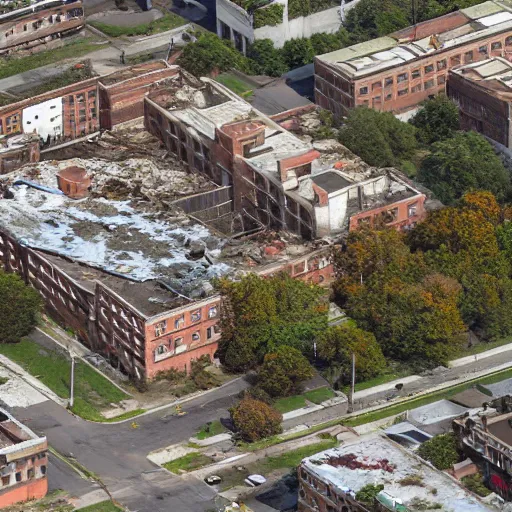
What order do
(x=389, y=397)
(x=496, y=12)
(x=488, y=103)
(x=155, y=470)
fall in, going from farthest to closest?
1. (x=496, y=12)
2. (x=488, y=103)
3. (x=389, y=397)
4. (x=155, y=470)

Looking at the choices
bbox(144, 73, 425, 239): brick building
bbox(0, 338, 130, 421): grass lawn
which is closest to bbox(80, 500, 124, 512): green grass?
bbox(0, 338, 130, 421): grass lawn

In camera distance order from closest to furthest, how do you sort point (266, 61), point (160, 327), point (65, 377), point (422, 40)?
1. point (160, 327)
2. point (65, 377)
3. point (422, 40)
4. point (266, 61)

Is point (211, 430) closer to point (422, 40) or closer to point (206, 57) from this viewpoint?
point (206, 57)

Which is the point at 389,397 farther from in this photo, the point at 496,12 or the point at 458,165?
the point at 496,12

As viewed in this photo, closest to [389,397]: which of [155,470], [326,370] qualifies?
[326,370]

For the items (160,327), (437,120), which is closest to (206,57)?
(437,120)

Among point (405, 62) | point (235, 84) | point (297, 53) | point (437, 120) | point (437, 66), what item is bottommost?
point (437, 120)
